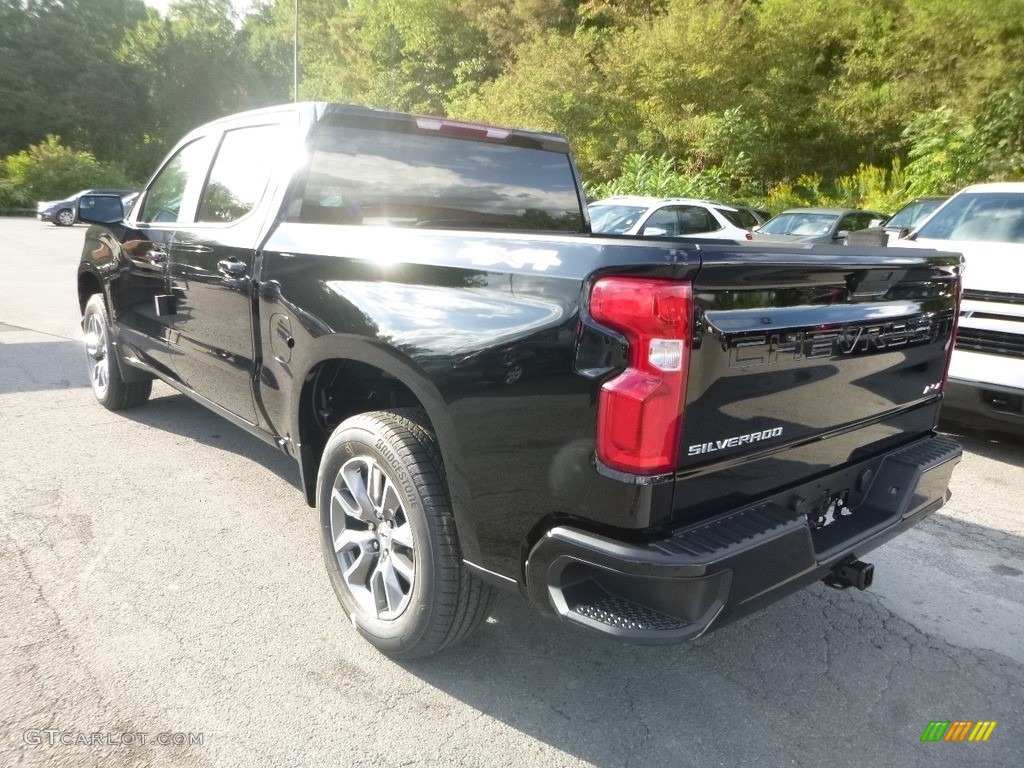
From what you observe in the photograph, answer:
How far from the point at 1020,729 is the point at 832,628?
685 millimetres

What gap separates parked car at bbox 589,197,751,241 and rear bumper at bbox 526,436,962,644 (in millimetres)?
9353

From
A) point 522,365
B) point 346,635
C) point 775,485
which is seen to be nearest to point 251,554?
point 346,635

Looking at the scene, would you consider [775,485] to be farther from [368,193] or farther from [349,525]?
[368,193]

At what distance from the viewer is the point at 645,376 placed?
1966 millimetres

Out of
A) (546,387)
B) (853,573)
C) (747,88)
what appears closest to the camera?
(546,387)

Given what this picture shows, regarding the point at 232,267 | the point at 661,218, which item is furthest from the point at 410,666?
the point at 661,218

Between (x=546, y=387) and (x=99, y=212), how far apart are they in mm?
3953

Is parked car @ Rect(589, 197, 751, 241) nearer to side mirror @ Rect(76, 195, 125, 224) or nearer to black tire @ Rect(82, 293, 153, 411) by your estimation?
black tire @ Rect(82, 293, 153, 411)

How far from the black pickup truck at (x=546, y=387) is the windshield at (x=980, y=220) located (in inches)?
141

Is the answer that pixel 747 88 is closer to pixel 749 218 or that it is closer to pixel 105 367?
pixel 749 218

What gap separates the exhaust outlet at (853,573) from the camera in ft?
8.26

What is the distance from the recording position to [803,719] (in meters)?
2.55

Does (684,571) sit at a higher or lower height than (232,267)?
lower

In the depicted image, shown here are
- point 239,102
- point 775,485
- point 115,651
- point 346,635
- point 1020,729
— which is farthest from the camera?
point 239,102
